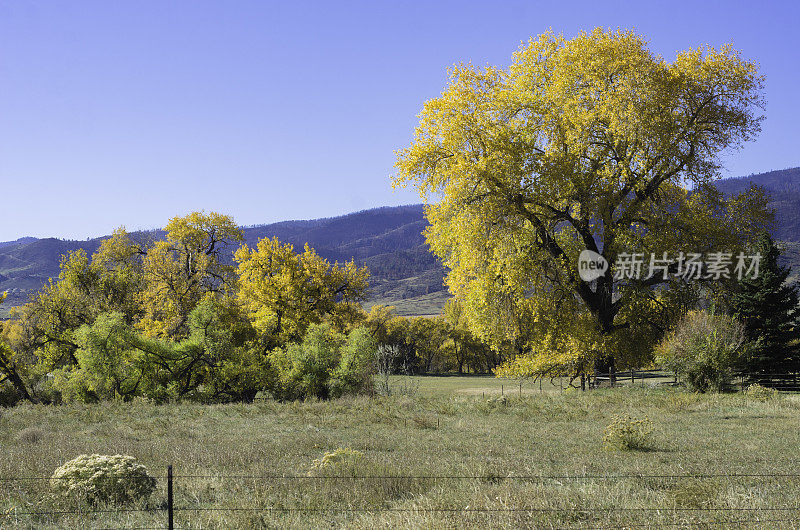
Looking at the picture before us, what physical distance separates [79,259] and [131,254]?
386cm

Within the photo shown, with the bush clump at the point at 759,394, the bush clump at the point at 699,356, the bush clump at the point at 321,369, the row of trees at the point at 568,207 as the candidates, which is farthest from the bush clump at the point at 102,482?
the bush clump at the point at 699,356

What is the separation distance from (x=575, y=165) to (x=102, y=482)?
62.7 ft

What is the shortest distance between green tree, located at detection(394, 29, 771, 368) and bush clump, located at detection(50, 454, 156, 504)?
15.4 m

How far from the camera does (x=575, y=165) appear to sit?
22672mm

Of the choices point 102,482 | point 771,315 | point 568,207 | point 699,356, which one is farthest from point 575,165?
point 771,315

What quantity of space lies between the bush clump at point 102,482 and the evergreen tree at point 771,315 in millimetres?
39662

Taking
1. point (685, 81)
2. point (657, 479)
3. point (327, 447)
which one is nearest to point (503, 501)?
point (657, 479)

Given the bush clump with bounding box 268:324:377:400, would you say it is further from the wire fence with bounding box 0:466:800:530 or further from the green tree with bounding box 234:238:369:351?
the wire fence with bounding box 0:466:800:530

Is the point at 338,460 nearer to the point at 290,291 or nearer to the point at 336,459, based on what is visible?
the point at 336,459

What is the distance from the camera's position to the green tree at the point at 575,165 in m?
21.8

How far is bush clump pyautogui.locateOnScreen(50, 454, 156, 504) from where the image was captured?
8.35 m

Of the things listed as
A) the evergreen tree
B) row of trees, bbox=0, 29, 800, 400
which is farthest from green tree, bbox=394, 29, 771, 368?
the evergreen tree

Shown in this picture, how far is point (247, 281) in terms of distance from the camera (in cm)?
3725

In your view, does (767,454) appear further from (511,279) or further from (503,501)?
(511,279)
